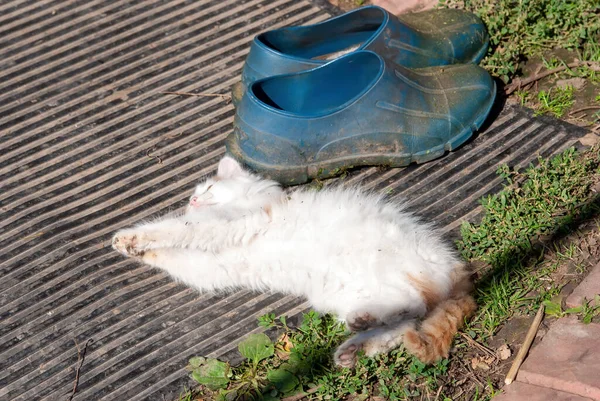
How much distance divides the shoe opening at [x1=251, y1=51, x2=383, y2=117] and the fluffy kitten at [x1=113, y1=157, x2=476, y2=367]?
40cm

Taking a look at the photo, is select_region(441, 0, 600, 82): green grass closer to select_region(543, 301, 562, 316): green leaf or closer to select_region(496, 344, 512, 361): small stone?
select_region(543, 301, 562, 316): green leaf

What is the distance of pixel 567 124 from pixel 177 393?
2358mm

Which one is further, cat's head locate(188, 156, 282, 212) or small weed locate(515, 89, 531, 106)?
small weed locate(515, 89, 531, 106)

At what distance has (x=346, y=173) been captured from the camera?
3652 millimetres

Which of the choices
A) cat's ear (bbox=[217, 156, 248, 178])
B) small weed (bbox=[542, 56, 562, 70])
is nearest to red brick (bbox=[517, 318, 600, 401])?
cat's ear (bbox=[217, 156, 248, 178])

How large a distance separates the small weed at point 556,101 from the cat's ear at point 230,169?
161 centimetres

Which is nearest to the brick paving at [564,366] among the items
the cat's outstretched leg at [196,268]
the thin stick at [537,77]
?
the cat's outstretched leg at [196,268]

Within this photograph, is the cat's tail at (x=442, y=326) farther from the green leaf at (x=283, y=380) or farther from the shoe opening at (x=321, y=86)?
the shoe opening at (x=321, y=86)

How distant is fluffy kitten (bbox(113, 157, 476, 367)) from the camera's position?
9.21 ft

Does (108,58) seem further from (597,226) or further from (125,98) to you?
(597,226)

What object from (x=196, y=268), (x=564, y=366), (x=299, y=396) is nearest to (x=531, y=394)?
(x=564, y=366)

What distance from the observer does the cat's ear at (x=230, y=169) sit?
348 centimetres

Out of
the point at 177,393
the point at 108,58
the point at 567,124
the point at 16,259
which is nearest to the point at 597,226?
the point at 567,124

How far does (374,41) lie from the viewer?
3643 millimetres
